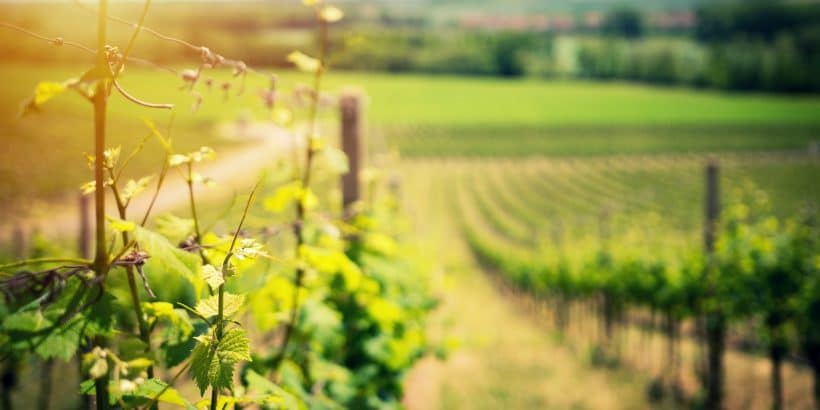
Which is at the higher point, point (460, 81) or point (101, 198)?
point (460, 81)

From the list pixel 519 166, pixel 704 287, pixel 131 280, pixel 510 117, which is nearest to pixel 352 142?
pixel 131 280

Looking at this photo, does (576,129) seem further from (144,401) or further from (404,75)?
(144,401)

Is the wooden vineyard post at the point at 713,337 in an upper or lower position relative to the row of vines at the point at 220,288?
lower

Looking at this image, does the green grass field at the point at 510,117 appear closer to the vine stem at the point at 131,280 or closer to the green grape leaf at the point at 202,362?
the vine stem at the point at 131,280

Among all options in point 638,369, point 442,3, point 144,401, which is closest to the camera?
point 144,401

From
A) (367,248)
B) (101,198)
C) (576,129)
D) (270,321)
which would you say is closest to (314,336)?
(270,321)

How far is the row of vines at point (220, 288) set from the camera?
84 centimetres

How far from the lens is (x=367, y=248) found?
2770 millimetres

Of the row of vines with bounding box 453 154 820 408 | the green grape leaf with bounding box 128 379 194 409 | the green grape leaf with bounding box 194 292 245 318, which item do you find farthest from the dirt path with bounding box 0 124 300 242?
the row of vines with bounding box 453 154 820 408

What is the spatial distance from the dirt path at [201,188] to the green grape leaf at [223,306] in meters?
0.21

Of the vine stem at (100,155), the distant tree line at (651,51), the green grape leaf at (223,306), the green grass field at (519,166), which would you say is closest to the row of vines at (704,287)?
the green grass field at (519,166)

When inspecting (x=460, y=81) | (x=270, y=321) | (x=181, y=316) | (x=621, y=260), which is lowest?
(x=621, y=260)

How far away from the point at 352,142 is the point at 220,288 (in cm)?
194

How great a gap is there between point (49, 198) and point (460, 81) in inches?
3273
